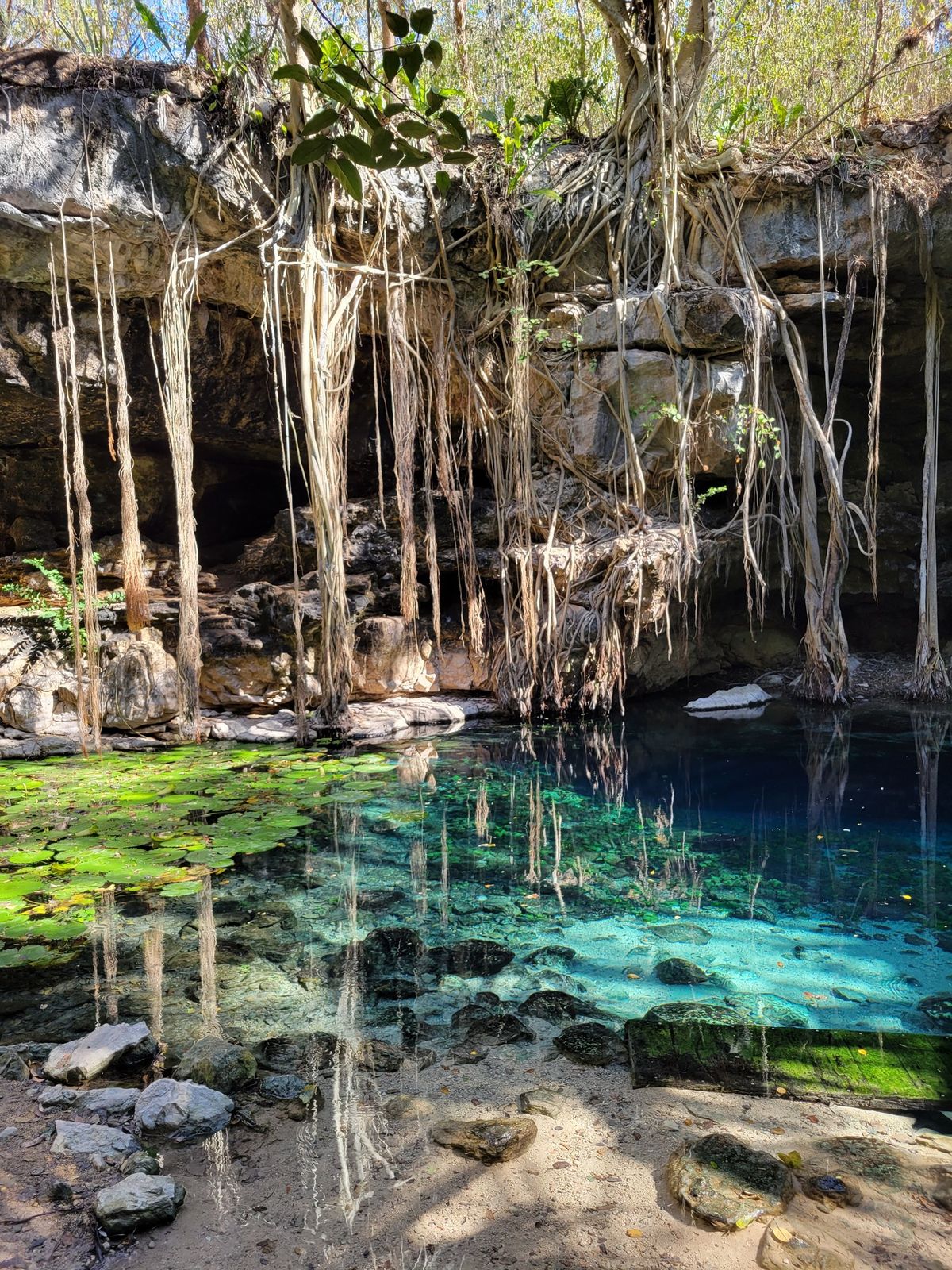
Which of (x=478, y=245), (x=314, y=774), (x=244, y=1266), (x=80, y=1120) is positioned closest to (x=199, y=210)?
(x=478, y=245)

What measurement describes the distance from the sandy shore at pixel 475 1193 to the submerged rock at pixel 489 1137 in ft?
0.08

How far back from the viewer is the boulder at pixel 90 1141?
1.58 m

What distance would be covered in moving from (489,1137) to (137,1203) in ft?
2.23

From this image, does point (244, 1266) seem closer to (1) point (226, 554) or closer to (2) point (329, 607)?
(2) point (329, 607)

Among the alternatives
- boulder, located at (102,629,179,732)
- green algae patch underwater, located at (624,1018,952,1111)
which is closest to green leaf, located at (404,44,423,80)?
green algae patch underwater, located at (624,1018,952,1111)

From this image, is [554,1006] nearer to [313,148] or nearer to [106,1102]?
[106,1102]

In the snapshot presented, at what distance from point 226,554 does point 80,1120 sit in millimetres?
7008

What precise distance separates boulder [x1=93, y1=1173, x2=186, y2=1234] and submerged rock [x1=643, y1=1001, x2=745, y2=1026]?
1.25 m

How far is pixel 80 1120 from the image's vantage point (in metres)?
1.70

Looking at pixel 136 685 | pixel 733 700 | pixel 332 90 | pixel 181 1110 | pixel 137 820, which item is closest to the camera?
pixel 332 90

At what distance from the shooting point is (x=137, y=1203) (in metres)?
1.41

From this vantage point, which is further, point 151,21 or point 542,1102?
point 151,21

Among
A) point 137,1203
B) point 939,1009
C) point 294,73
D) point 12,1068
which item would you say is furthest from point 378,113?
point 939,1009

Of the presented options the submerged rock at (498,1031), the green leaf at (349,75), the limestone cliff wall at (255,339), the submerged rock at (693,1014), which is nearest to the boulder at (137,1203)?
the submerged rock at (498,1031)
